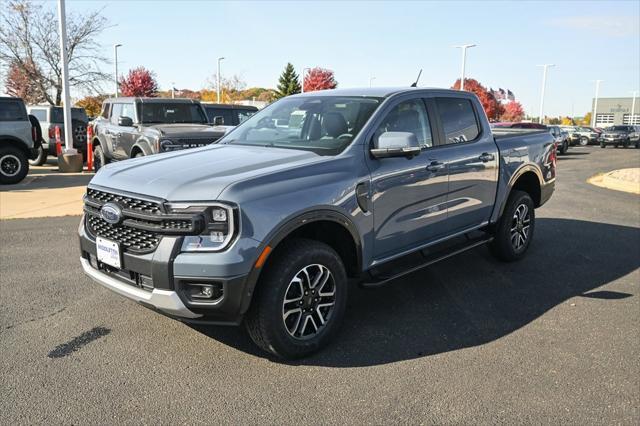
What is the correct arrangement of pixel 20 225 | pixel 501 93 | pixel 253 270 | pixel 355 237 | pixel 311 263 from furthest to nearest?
pixel 501 93 < pixel 20 225 < pixel 355 237 < pixel 311 263 < pixel 253 270

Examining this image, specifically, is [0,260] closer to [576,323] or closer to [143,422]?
[143,422]

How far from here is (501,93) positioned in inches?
2884

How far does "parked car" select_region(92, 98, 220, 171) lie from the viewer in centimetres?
989

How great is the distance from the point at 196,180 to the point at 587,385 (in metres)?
2.85

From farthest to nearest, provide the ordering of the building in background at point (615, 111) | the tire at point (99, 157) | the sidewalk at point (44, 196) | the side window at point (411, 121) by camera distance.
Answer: the building in background at point (615, 111), the tire at point (99, 157), the sidewalk at point (44, 196), the side window at point (411, 121)

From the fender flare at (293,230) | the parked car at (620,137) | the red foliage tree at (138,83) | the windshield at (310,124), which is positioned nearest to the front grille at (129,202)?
the fender flare at (293,230)

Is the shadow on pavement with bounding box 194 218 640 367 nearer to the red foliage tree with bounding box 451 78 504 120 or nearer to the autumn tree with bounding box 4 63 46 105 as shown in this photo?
the autumn tree with bounding box 4 63 46 105

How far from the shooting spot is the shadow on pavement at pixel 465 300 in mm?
3953

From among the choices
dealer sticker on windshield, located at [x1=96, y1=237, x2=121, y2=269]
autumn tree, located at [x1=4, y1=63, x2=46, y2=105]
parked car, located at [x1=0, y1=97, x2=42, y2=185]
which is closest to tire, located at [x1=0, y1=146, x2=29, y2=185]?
parked car, located at [x1=0, y1=97, x2=42, y2=185]

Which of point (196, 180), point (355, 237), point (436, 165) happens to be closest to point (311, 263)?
point (355, 237)

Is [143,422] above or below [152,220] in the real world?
below

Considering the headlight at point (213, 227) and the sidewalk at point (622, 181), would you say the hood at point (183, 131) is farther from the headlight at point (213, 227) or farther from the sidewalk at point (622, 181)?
the sidewalk at point (622, 181)

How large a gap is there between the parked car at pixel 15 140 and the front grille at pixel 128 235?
32.9 feet

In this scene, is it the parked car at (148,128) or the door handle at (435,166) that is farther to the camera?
the parked car at (148,128)
